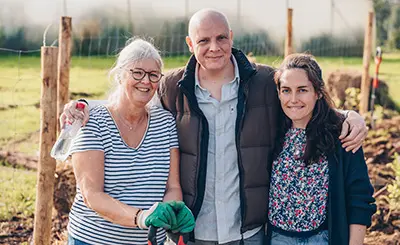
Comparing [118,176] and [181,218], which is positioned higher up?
[118,176]

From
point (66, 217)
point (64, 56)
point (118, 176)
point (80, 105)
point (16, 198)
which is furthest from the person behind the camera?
point (16, 198)

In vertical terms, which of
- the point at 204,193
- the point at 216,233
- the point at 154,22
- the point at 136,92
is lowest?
the point at 216,233

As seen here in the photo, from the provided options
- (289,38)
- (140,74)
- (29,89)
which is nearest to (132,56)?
(140,74)

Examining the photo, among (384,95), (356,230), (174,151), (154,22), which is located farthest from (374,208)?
(154,22)

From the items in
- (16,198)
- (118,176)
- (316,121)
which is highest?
(316,121)

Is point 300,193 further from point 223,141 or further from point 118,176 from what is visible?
point 118,176

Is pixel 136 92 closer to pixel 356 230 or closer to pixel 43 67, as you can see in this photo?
pixel 356 230

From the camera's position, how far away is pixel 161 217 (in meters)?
2.59

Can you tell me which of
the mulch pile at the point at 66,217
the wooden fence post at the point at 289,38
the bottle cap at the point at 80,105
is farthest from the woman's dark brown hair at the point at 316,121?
the wooden fence post at the point at 289,38

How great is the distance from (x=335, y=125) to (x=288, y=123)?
0.25 metres

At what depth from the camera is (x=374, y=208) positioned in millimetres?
3037

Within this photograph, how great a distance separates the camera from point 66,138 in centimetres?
304

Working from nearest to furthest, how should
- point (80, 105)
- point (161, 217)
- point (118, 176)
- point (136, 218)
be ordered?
point (161, 217) < point (136, 218) < point (118, 176) < point (80, 105)

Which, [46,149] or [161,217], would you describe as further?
[46,149]
